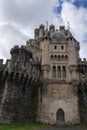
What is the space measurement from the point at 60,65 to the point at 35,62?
4427 millimetres

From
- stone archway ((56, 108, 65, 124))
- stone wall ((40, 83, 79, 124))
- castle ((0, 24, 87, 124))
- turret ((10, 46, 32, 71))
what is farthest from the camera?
stone archway ((56, 108, 65, 124))

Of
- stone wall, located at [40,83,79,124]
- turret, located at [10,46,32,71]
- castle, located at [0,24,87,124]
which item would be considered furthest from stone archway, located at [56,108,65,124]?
turret, located at [10,46,32,71]

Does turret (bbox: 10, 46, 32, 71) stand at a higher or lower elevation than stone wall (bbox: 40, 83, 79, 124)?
higher

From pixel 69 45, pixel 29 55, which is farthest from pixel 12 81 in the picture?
pixel 69 45

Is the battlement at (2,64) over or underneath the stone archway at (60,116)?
over

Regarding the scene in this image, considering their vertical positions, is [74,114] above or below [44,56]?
below

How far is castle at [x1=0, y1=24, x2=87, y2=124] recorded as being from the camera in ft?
99.8

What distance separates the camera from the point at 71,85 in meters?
36.4

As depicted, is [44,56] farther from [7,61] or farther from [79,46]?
[79,46]

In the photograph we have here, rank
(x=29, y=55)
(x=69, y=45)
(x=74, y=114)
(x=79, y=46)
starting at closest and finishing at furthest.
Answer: (x=74, y=114) → (x=29, y=55) → (x=69, y=45) → (x=79, y=46)

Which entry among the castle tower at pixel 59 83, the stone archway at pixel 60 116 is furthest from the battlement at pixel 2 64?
Result: the stone archway at pixel 60 116

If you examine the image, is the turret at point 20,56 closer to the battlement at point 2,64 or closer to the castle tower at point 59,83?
the battlement at point 2,64

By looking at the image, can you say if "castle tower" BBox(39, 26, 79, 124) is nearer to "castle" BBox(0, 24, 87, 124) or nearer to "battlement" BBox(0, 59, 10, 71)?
"castle" BBox(0, 24, 87, 124)

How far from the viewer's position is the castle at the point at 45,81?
30406 mm
